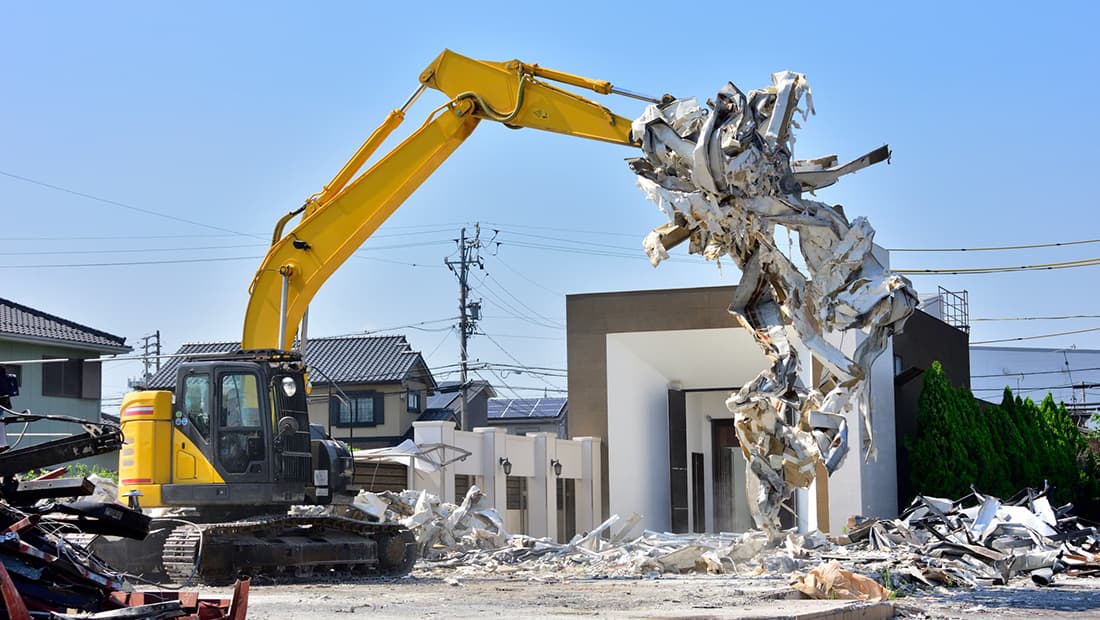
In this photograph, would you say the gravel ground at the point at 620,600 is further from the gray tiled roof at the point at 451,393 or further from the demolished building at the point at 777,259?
the gray tiled roof at the point at 451,393

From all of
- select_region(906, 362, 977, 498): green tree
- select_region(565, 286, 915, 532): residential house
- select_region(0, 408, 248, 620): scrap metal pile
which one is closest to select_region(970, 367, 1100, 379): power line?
select_region(565, 286, 915, 532): residential house

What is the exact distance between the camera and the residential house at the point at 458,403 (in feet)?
183

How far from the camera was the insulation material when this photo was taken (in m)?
12.4

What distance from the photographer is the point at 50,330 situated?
3547 centimetres

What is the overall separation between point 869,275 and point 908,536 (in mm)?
8735

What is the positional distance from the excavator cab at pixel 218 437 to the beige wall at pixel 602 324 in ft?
52.3

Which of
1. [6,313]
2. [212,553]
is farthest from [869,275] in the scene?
[6,313]

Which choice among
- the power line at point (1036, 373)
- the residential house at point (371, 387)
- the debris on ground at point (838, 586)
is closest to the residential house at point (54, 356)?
the residential house at point (371, 387)

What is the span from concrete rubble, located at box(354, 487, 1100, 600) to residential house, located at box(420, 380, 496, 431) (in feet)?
106

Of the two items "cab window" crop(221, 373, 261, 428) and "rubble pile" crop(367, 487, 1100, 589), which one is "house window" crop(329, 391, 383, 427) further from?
"cab window" crop(221, 373, 261, 428)

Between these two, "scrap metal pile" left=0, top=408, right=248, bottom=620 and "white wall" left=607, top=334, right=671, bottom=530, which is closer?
"scrap metal pile" left=0, top=408, right=248, bottom=620

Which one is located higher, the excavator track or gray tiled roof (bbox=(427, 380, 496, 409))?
gray tiled roof (bbox=(427, 380, 496, 409))

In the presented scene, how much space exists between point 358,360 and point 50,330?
18.2 meters

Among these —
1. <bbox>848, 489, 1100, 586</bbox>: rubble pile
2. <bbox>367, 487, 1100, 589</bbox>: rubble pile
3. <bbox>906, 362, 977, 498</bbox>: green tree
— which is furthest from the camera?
<bbox>906, 362, 977, 498</bbox>: green tree
